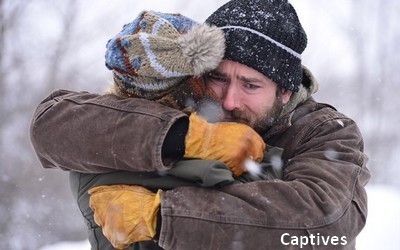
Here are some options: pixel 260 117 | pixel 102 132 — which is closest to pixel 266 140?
pixel 260 117

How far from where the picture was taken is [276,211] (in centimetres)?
135

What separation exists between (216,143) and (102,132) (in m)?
0.31

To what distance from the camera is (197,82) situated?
166 cm

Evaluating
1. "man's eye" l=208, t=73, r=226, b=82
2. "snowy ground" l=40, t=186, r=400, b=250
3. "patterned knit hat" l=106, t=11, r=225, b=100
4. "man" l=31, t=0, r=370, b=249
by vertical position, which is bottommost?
"snowy ground" l=40, t=186, r=400, b=250

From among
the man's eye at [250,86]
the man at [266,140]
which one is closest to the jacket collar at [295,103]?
the man at [266,140]

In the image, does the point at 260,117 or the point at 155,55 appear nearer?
the point at 155,55

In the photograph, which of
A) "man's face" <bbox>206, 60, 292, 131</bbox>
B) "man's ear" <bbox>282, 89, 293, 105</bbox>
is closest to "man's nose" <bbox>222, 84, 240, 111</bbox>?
"man's face" <bbox>206, 60, 292, 131</bbox>

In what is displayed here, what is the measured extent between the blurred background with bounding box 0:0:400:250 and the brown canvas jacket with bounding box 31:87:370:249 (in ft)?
20.9

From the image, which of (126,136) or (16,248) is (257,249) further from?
(16,248)

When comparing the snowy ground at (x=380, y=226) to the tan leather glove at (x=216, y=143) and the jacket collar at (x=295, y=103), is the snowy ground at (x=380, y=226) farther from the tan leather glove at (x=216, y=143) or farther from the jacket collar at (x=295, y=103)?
the tan leather glove at (x=216, y=143)

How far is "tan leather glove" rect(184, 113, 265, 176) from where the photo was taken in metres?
1.41

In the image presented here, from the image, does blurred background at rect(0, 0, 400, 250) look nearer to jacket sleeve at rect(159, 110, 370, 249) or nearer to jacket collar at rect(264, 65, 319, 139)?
jacket collar at rect(264, 65, 319, 139)

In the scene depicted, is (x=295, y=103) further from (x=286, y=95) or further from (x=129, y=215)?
(x=129, y=215)

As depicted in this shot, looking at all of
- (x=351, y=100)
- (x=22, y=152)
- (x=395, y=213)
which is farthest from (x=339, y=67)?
(x=22, y=152)
